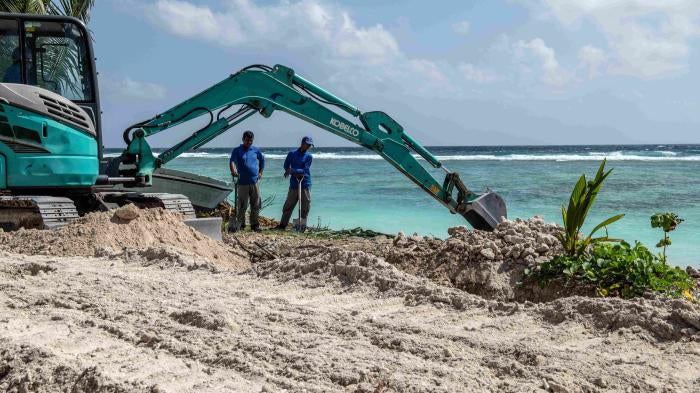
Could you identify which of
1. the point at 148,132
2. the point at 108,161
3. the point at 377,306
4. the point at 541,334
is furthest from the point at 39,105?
the point at 541,334

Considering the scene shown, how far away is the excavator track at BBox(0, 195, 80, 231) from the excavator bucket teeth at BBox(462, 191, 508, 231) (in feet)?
17.1

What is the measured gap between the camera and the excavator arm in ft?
33.9

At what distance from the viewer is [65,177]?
8.62 metres

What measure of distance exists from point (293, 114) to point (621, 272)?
5531mm

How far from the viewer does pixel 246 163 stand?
12.6 meters

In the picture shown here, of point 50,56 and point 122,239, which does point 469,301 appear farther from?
point 50,56

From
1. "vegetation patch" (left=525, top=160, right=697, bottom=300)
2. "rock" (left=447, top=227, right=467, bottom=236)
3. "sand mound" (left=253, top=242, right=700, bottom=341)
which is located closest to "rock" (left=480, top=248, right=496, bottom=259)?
"vegetation patch" (left=525, top=160, right=697, bottom=300)

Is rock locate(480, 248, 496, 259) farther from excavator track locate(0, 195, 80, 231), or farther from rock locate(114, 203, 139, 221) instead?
excavator track locate(0, 195, 80, 231)

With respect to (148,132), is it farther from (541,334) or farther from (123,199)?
(541,334)

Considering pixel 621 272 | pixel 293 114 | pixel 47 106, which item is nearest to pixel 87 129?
pixel 47 106

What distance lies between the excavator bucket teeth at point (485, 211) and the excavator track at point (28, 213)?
521 cm

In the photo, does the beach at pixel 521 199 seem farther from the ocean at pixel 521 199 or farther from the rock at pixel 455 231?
the rock at pixel 455 231

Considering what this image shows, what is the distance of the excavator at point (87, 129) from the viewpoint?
834 centimetres

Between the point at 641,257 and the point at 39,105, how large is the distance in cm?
587
